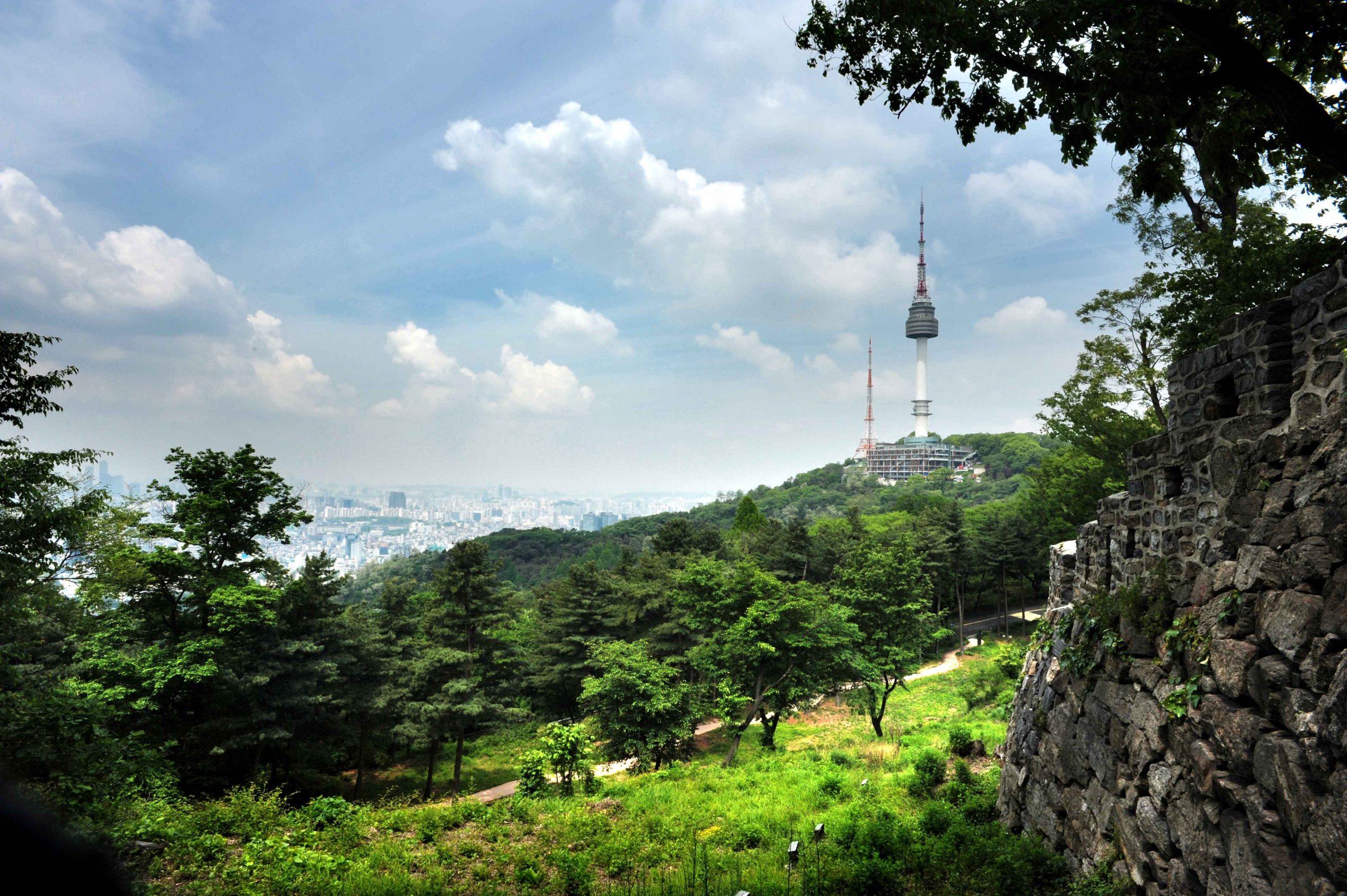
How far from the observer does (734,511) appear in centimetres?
12488

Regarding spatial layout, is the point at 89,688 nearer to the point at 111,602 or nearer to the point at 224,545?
the point at 224,545

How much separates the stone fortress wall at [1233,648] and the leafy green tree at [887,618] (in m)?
13.5

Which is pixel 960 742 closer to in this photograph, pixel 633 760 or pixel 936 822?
pixel 936 822

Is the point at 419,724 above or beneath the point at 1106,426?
beneath

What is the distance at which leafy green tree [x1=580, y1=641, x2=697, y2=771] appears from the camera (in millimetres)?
15984

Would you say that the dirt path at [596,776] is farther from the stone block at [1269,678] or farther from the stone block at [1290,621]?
the stone block at [1290,621]

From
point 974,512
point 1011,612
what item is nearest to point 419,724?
point 1011,612

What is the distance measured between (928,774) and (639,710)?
8468 millimetres

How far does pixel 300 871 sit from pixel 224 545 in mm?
11643

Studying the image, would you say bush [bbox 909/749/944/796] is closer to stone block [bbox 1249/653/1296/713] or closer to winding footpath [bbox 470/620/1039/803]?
stone block [bbox 1249/653/1296/713]

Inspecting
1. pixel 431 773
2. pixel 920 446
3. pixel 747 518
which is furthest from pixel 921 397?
pixel 431 773

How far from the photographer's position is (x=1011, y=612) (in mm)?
39594

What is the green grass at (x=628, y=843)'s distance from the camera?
6.42 meters

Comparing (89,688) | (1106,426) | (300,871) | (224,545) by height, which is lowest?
(300,871)
